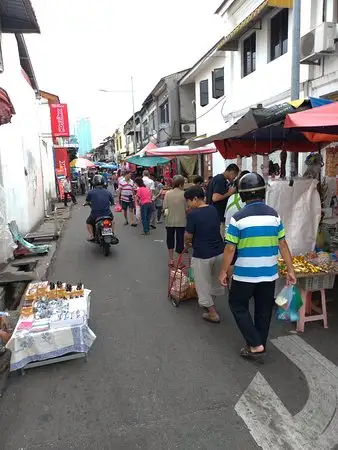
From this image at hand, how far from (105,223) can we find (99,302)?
3025 mm

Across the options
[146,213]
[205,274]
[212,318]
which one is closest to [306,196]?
[205,274]

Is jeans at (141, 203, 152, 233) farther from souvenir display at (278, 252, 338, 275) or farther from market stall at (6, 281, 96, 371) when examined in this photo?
market stall at (6, 281, 96, 371)

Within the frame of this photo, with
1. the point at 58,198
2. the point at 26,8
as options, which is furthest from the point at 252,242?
the point at 58,198

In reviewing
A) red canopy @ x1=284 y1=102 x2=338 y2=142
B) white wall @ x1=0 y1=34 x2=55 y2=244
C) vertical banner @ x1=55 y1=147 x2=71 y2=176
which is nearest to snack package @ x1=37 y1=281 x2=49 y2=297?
red canopy @ x1=284 y1=102 x2=338 y2=142

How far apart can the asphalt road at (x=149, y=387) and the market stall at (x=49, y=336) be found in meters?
0.13

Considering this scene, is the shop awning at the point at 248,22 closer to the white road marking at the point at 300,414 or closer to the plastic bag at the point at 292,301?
the plastic bag at the point at 292,301

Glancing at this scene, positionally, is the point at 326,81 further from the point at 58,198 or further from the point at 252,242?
the point at 58,198

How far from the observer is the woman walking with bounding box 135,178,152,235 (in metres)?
10.4

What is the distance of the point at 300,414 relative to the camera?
2.83 meters

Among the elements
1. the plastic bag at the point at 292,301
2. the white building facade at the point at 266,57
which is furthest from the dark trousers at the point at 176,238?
the white building facade at the point at 266,57

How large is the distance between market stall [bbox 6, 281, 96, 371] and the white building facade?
7.32 m

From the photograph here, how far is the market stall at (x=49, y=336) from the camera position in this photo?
351 centimetres

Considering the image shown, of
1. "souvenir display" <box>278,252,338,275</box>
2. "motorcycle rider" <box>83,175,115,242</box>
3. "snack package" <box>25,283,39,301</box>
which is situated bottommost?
"snack package" <box>25,283,39,301</box>

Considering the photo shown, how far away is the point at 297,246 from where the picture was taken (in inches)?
198
